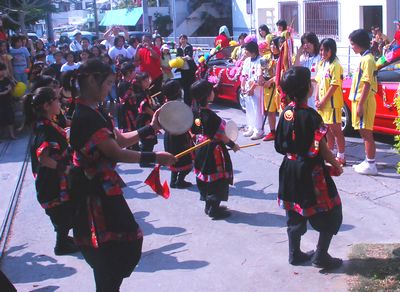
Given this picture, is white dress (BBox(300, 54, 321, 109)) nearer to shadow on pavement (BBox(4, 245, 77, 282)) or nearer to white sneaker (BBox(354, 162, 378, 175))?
white sneaker (BBox(354, 162, 378, 175))

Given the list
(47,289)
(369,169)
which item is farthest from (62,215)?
(369,169)

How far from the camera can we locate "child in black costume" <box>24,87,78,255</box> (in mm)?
4551

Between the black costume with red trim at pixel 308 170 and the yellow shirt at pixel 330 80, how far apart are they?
8.96 feet

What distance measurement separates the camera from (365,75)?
20.5 feet

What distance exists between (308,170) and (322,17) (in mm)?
19485

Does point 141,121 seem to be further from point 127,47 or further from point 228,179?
point 127,47

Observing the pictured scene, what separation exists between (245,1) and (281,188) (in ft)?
82.5

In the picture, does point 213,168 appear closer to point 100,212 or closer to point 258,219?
point 258,219

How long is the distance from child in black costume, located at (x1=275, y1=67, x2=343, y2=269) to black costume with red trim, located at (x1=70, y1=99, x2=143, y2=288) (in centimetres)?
139

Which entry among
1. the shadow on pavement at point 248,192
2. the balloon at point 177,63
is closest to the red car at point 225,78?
the balloon at point 177,63

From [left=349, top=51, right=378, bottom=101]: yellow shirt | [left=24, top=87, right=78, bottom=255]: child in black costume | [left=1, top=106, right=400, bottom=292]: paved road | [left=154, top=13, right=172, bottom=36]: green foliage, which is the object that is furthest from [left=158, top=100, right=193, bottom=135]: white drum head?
[left=154, top=13, right=172, bottom=36]: green foliage

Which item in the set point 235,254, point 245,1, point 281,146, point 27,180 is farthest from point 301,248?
point 245,1

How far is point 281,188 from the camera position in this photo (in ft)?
13.9

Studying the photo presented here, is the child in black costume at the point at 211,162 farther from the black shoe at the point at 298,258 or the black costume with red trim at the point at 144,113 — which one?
the black costume with red trim at the point at 144,113
